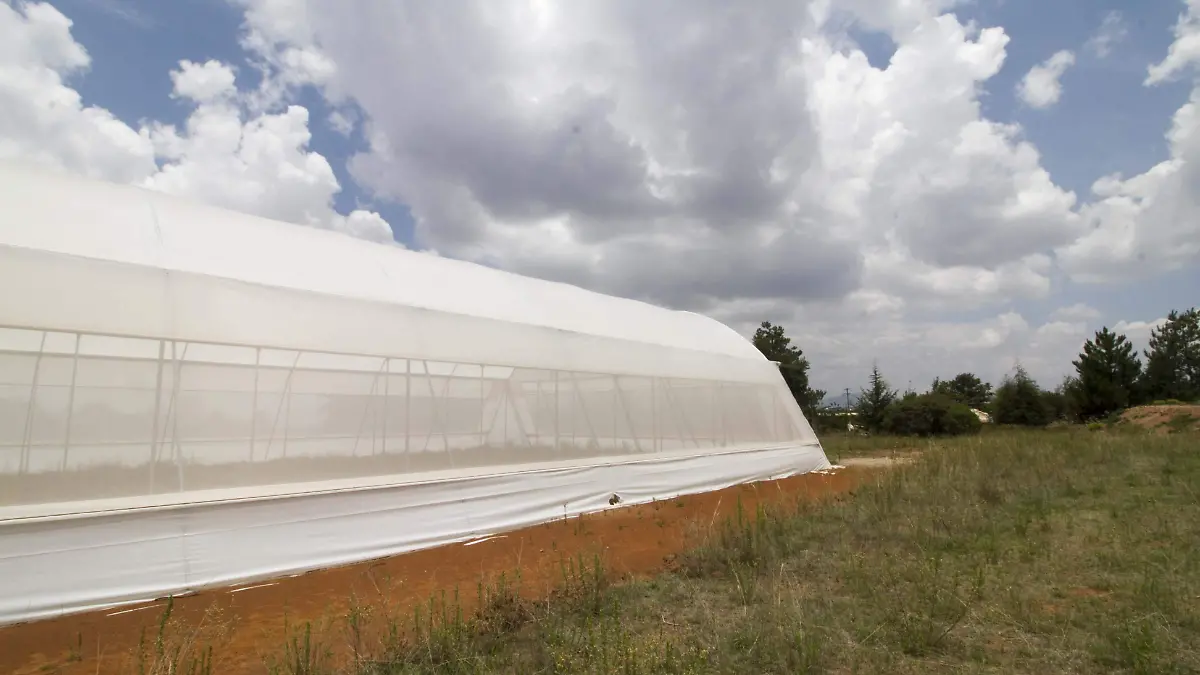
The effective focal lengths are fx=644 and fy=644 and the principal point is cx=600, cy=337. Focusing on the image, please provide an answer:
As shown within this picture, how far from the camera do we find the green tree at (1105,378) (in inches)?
1390

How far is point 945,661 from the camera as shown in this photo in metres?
3.88

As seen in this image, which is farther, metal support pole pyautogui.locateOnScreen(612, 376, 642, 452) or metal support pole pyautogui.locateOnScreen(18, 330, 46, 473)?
metal support pole pyautogui.locateOnScreen(612, 376, 642, 452)

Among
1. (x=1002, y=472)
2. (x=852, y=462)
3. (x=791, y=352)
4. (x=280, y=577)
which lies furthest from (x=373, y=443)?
(x=791, y=352)

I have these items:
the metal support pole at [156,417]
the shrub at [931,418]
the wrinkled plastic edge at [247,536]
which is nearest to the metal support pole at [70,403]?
the metal support pole at [156,417]

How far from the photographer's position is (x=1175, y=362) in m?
46.4

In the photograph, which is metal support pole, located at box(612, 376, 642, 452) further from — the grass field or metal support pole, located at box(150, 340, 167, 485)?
metal support pole, located at box(150, 340, 167, 485)

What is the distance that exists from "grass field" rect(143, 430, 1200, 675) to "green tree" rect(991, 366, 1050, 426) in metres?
30.6

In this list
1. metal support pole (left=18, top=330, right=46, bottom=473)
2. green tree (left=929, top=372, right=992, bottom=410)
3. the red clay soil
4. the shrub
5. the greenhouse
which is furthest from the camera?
green tree (left=929, top=372, right=992, bottom=410)

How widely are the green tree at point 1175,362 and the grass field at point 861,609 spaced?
38.6 metres

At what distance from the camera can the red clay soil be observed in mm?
4742

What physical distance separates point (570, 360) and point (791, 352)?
27.4m

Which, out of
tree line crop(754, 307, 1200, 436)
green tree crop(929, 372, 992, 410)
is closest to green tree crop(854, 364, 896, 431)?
tree line crop(754, 307, 1200, 436)

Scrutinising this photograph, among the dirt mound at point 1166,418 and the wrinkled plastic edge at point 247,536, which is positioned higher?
the dirt mound at point 1166,418

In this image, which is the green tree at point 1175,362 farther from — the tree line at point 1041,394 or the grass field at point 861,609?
the grass field at point 861,609
